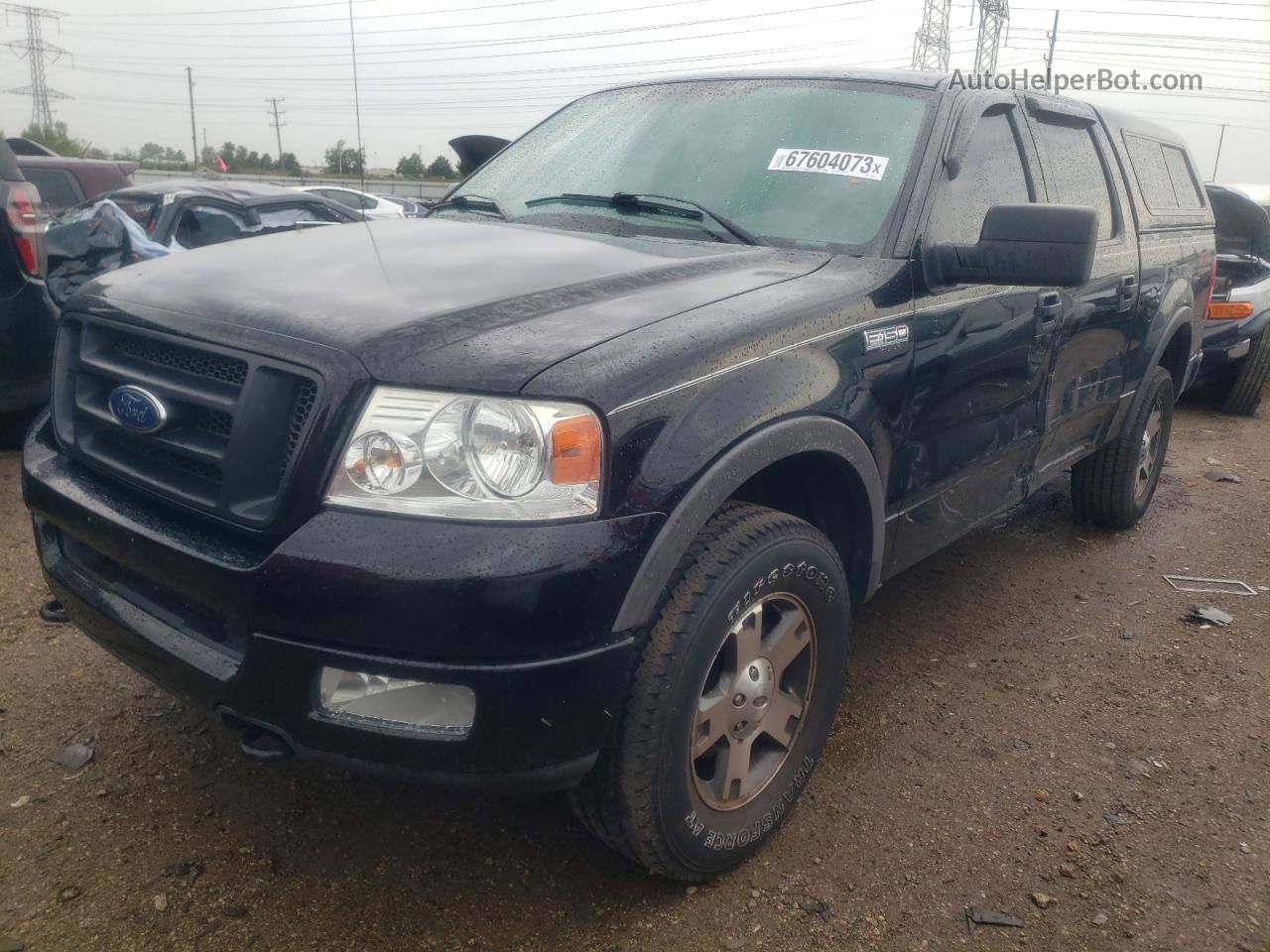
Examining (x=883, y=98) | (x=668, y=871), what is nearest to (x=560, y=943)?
(x=668, y=871)

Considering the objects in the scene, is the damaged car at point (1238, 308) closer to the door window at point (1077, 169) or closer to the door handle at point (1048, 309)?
the door window at point (1077, 169)

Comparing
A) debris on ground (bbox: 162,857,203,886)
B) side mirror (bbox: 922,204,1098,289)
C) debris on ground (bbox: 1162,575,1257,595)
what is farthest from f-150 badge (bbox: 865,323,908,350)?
debris on ground (bbox: 1162,575,1257,595)

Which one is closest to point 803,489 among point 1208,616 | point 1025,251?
point 1025,251

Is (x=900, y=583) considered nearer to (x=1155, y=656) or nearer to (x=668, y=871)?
(x=1155, y=656)

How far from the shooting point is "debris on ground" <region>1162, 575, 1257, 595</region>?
430 centimetres

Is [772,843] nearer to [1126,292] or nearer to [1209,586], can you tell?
[1126,292]

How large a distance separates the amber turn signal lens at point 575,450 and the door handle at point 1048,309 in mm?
2026

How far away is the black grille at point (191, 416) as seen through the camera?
190 cm

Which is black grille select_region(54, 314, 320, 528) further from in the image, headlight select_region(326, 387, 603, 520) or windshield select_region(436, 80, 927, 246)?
windshield select_region(436, 80, 927, 246)

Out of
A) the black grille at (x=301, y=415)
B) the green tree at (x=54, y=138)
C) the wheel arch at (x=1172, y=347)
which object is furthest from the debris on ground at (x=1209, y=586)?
the green tree at (x=54, y=138)

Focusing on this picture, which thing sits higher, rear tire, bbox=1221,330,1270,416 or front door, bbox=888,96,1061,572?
front door, bbox=888,96,1061,572

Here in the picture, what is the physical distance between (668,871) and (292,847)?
89 centimetres

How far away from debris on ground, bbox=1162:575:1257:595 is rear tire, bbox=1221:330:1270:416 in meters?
3.95

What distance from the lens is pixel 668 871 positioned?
2.21 m
